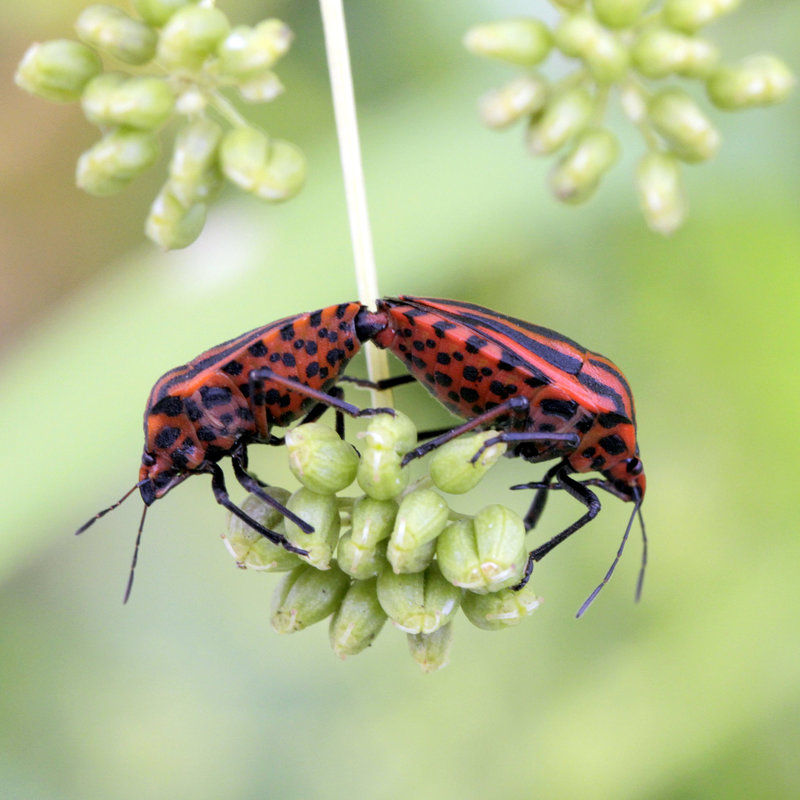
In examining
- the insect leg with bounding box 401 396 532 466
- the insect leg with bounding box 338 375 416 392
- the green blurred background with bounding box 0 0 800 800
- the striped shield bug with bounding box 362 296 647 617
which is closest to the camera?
the insect leg with bounding box 401 396 532 466

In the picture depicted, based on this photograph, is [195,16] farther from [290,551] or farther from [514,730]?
[514,730]

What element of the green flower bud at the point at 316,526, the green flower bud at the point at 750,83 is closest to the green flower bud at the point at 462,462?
the green flower bud at the point at 316,526

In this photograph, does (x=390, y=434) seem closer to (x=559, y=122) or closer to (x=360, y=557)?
(x=360, y=557)

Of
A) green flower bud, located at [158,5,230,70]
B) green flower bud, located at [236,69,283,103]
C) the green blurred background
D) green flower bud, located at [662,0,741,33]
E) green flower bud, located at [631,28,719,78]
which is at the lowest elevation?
the green blurred background

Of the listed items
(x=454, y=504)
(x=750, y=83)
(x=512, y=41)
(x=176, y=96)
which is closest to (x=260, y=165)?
(x=176, y=96)

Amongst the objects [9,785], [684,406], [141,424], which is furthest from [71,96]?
[9,785]

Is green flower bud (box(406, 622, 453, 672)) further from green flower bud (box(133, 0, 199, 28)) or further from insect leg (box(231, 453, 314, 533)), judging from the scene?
green flower bud (box(133, 0, 199, 28))

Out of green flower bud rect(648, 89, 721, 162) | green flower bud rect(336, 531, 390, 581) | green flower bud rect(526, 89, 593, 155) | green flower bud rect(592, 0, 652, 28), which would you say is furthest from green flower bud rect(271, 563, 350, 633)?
green flower bud rect(592, 0, 652, 28)
